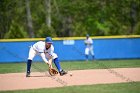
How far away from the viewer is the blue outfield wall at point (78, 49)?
2880 cm

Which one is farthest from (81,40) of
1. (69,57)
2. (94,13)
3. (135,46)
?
(94,13)

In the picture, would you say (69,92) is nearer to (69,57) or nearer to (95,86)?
(95,86)

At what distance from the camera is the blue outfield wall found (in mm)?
28797

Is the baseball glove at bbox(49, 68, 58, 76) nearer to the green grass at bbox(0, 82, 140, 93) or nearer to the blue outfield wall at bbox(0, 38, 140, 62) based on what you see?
the green grass at bbox(0, 82, 140, 93)

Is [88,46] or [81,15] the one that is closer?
[88,46]

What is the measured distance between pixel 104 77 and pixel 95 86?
2.55 metres

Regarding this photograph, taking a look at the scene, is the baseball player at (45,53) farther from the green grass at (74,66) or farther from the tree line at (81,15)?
the tree line at (81,15)

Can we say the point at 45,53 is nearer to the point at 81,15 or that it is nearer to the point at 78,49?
the point at 78,49

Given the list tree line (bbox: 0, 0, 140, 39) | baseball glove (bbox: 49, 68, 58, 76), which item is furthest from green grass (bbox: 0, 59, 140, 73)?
tree line (bbox: 0, 0, 140, 39)

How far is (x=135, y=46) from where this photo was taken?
30188 millimetres

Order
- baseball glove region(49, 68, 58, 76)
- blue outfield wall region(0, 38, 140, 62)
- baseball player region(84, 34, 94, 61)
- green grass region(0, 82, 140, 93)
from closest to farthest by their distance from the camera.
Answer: green grass region(0, 82, 140, 93)
baseball glove region(49, 68, 58, 76)
baseball player region(84, 34, 94, 61)
blue outfield wall region(0, 38, 140, 62)

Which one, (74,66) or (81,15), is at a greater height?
(81,15)

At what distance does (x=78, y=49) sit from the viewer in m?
29.4

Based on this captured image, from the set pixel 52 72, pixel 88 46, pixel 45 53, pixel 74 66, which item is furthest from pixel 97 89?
pixel 88 46
